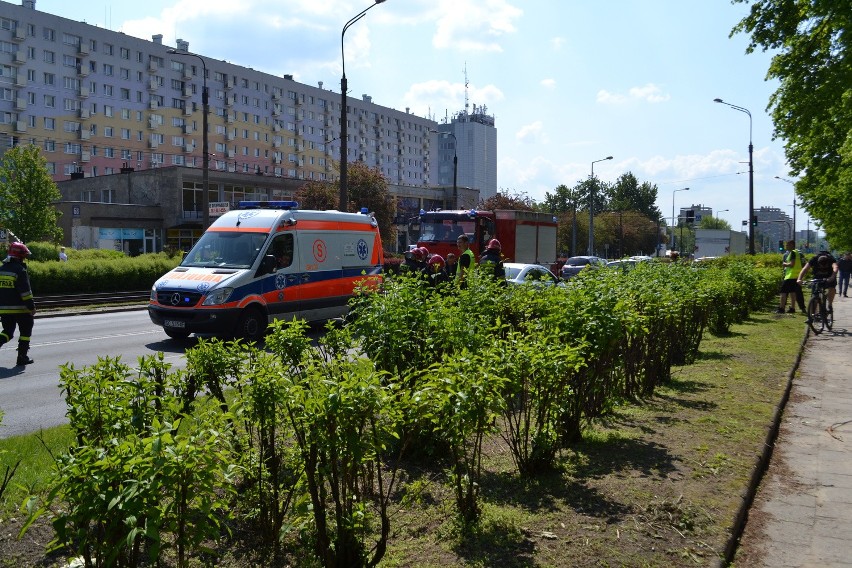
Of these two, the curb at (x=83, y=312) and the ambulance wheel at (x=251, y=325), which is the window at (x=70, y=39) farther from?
the ambulance wheel at (x=251, y=325)

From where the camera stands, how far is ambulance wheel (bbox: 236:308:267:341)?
43.3ft

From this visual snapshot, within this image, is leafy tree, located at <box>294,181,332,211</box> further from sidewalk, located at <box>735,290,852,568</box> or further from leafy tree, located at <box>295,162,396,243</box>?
sidewalk, located at <box>735,290,852,568</box>

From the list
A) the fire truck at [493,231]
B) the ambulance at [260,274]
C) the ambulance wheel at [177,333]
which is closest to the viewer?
the ambulance at [260,274]

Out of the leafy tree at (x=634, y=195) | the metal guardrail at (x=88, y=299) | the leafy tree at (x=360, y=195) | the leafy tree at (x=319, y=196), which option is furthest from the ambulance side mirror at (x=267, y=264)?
the leafy tree at (x=634, y=195)

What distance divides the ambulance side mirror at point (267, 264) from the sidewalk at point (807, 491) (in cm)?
865

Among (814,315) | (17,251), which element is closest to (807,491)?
(17,251)

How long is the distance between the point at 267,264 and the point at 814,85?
17.1 meters

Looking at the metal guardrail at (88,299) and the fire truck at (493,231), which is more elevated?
the fire truck at (493,231)

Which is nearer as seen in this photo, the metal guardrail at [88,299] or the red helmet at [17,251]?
the red helmet at [17,251]

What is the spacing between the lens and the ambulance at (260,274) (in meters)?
13.0

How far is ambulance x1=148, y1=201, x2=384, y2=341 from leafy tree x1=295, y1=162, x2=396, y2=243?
106 feet

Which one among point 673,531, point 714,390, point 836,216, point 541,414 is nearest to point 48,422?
point 541,414

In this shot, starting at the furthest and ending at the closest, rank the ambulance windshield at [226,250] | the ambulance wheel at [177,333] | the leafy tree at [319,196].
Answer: the leafy tree at [319,196] < the ambulance windshield at [226,250] < the ambulance wheel at [177,333]

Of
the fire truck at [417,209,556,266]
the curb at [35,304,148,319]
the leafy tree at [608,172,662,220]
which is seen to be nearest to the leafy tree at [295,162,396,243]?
the fire truck at [417,209,556,266]
